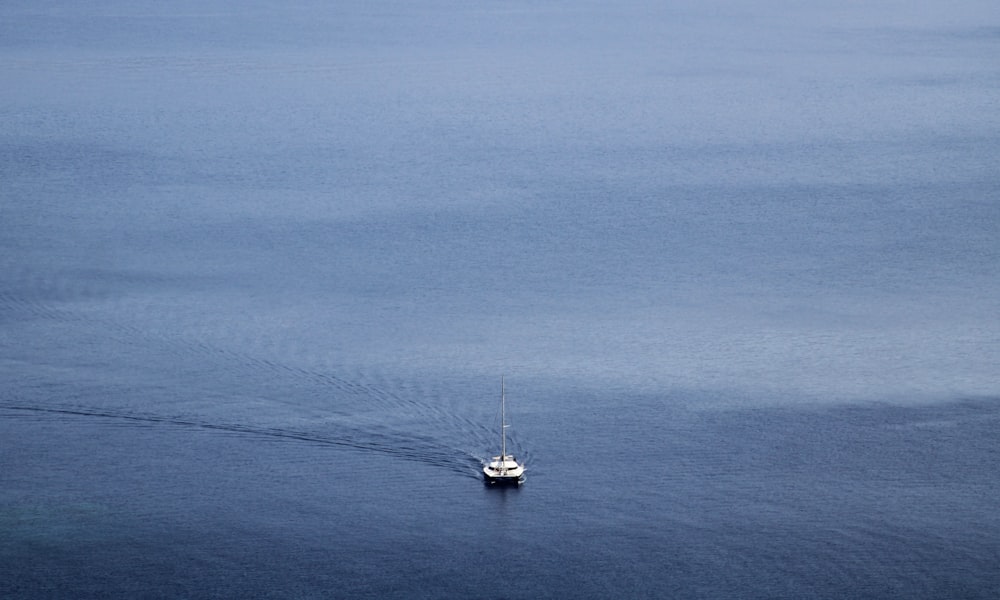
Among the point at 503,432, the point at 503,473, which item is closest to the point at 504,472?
the point at 503,473

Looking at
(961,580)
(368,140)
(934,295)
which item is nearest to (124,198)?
(368,140)

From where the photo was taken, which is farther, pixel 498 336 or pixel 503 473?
pixel 498 336

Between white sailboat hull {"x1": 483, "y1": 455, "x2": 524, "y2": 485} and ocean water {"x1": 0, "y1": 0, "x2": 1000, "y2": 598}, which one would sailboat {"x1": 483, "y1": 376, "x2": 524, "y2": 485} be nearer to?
white sailboat hull {"x1": 483, "y1": 455, "x2": 524, "y2": 485}

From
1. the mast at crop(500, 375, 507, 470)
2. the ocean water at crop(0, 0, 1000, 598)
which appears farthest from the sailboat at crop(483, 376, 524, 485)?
the ocean water at crop(0, 0, 1000, 598)

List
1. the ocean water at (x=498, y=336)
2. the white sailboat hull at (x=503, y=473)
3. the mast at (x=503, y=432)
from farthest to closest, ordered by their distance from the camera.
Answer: the mast at (x=503, y=432), the white sailboat hull at (x=503, y=473), the ocean water at (x=498, y=336)

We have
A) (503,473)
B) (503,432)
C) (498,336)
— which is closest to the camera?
(503,473)

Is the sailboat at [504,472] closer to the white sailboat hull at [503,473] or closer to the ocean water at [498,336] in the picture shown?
the white sailboat hull at [503,473]

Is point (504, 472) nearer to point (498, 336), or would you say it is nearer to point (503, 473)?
point (503, 473)

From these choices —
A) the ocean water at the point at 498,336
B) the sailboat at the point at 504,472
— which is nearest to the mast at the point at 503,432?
the sailboat at the point at 504,472

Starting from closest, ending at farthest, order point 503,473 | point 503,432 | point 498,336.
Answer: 1. point 503,473
2. point 503,432
3. point 498,336
